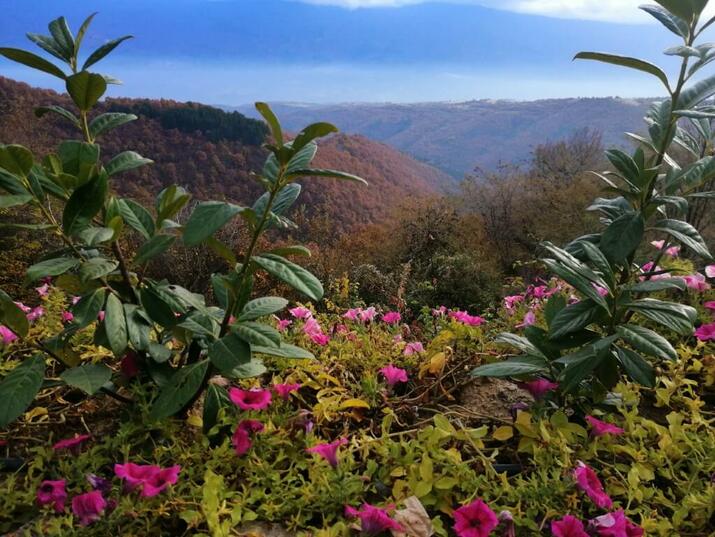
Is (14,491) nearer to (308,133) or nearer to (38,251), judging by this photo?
(308,133)

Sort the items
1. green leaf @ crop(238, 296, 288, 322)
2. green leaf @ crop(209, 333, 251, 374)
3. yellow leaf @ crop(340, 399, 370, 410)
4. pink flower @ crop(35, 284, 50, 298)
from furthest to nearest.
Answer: pink flower @ crop(35, 284, 50, 298)
yellow leaf @ crop(340, 399, 370, 410)
green leaf @ crop(238, 296, 288, 322)
green leaf @ crop(209, 333, 251, 374)

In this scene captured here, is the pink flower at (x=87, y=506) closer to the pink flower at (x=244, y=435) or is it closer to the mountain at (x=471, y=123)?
the pink flower at (x=244, y=435)

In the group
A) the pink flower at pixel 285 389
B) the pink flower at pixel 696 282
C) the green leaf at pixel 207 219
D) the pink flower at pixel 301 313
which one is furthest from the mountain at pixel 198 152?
the green leaf at pixel 207 219

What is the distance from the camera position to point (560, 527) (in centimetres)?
76

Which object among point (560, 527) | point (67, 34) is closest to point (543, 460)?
point (560, 527)

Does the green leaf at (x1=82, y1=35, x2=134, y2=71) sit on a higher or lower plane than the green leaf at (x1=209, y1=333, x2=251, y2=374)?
higher

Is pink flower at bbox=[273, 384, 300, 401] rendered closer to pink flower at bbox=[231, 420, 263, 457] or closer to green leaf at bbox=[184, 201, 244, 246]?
pink flower at bbox=[231, 420, 263, 457]

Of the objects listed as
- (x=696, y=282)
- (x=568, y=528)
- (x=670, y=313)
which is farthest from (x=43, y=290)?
(x=696, y=282)

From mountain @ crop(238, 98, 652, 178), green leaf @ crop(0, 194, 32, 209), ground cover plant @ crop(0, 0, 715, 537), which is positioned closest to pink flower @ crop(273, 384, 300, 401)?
ground cover plant @ crop(0, 0, 715, 537)

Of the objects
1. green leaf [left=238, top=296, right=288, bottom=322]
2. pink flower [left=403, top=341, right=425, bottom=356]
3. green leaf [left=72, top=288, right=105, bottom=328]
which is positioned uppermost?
green leaf [left=72, top=288, right=105, bottom=328]

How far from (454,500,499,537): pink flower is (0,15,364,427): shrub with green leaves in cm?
38

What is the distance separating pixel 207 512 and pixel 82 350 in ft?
2.30

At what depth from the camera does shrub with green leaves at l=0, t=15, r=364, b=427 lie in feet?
2.71

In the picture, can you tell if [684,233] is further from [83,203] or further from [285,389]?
[83,203]
